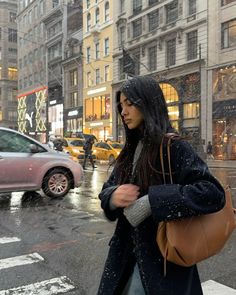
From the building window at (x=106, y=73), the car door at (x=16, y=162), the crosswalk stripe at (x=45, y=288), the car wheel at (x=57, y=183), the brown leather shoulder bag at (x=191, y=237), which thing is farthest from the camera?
the building window at (x=106, y=73)

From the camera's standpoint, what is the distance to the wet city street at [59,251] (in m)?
4.57

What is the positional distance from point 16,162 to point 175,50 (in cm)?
3147

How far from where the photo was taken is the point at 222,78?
111ft

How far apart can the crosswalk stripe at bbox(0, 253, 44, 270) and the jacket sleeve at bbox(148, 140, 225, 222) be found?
3.61m

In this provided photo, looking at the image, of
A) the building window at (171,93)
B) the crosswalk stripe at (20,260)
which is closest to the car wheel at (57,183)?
the crosswalk stripe at (20,260)

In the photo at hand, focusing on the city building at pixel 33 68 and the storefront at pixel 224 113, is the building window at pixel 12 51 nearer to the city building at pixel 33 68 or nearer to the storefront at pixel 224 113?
the city building at pixel 33 68

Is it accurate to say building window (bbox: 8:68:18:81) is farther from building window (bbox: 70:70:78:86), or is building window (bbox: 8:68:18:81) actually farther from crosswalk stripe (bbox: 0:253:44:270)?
crosswalk stripe (bbox: 0:253:44:270)

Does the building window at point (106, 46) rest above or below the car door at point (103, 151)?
above

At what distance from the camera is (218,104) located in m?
33.8

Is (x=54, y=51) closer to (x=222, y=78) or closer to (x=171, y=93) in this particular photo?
(x=171, y=93)

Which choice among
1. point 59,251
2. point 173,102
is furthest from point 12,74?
point 59,251

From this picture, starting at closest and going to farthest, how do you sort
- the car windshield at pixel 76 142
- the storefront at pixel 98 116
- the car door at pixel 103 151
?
the car windshield at pixel 76 142 < the car door at pixel 103 151 < the storefront at pixel 98 116

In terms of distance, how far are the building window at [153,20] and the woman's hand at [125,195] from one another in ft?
136

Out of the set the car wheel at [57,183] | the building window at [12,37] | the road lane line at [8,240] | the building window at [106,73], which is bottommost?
the road lane line at [8,240]
